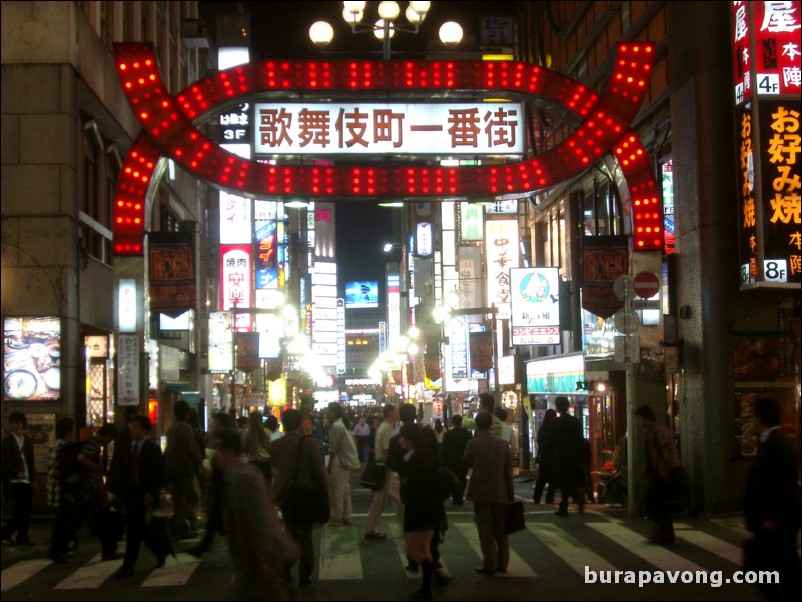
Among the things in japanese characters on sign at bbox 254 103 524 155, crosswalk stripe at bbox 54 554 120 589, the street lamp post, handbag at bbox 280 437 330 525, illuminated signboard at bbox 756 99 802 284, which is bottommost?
crosswalk stripe at bbox 54 554 120 589

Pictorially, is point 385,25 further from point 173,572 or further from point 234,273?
point 234,273

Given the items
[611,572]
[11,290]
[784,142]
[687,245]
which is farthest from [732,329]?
[11,290]

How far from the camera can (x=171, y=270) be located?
1680 cm

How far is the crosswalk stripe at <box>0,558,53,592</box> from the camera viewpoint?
→ 12.4 metres

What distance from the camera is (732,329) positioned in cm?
1731

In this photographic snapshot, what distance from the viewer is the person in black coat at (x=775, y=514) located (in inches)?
337

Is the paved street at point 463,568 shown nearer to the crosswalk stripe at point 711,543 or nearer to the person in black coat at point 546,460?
the crosswalk stripe at point 711,543

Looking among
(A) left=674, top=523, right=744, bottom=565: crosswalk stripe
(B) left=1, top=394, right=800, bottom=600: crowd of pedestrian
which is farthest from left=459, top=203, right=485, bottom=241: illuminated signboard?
(A) left=674, top=523, right=744, bottom=565: crosswalk stripe

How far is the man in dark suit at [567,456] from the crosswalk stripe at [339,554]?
12.1 feet

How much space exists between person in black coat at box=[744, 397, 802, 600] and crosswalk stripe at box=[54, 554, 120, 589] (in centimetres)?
737

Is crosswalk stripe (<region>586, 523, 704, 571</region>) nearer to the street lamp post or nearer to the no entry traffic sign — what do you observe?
the no entry traffic sign

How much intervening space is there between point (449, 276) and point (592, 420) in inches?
968

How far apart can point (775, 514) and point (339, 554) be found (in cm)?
695

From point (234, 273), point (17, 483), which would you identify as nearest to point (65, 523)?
point (17, 483)
